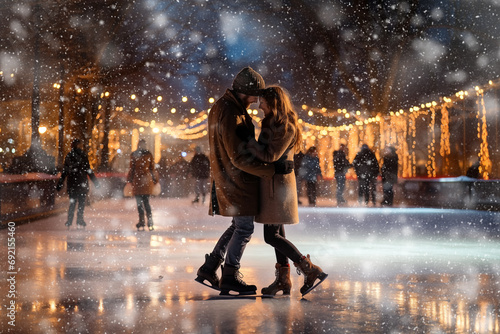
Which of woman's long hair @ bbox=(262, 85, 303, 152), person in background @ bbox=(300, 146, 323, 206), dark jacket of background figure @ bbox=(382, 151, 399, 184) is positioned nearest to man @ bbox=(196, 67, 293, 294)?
woman's long hair @ bbox=(262, 85, 303, 152)

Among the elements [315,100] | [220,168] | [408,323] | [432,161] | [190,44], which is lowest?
[408,323]

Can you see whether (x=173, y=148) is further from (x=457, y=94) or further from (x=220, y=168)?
(x=220, y=168)

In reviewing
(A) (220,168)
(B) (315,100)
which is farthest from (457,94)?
(A) (220,168)

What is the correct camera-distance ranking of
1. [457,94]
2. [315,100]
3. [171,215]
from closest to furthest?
[171,215] → [457,94] → [315,100]

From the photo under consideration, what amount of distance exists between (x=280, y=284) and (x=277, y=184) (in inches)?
34.7

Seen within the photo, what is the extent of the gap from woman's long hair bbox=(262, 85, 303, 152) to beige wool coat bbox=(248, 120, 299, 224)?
63 mm

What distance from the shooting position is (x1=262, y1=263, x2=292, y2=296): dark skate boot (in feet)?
22.9

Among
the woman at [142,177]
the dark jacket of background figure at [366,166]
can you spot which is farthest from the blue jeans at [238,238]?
the dark jacket of background figure at [366,166]

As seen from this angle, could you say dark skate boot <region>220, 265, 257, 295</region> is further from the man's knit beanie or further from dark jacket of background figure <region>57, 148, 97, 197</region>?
dark jacket of background figure <region>57, 148, 97, 197</region>

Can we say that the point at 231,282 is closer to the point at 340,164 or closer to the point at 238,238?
the point at 238,238

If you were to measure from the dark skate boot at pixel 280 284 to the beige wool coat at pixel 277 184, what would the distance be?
1.56 feet

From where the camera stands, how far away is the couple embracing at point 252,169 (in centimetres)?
655

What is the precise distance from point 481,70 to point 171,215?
30.5ft

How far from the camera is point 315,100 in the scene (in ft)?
109
